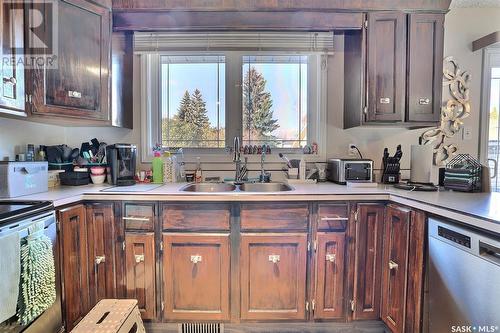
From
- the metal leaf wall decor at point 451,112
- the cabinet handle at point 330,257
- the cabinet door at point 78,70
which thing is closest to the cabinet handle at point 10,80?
the cabinet door at point 78,70

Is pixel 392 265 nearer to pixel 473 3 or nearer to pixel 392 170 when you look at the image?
pixel 392 170

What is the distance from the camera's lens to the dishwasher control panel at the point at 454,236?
42.7 inches

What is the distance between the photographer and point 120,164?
2.01 m

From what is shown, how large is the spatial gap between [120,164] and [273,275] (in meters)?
1.41

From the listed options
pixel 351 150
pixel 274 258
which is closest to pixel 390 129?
pixel 351 150

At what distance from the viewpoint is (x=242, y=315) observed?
5.37 feet

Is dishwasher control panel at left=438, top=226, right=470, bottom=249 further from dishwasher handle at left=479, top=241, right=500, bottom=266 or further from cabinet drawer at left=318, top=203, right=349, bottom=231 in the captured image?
cabinet drawer at left=318, top=203, right=349, bottom=231

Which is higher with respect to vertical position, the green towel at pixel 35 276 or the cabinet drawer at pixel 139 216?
the cabinet drawer at pixel 139 216

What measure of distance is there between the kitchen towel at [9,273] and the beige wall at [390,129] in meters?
1.31

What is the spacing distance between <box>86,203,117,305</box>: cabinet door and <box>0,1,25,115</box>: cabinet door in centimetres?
71

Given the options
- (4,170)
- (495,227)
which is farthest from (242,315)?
(4,170)

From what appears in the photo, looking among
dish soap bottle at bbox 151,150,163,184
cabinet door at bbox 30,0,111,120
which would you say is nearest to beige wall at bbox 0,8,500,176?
dish soap bottle at bbox 151,150,163,184

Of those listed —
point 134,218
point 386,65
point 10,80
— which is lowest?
point 134,218

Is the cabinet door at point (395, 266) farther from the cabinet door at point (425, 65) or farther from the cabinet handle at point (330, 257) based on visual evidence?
the cabinet door at point (425, 65)
